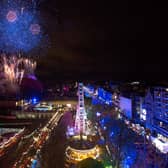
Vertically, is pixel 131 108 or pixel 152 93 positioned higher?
pixel 152 93

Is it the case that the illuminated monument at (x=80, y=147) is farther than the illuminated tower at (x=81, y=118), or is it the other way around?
the illuminated tower at (x=81, y=118)

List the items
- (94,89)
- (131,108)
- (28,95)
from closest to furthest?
(131,108) → (28,95) → (94,89)

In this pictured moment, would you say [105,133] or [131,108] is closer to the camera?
[105,133]

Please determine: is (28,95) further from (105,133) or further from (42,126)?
(105,133)

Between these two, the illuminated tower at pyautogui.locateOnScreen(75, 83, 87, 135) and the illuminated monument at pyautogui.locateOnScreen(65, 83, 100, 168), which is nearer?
the illuminated monument at pyautogui.locateOnScreen(65, 83, 100, 168)

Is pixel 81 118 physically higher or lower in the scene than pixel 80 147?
higher

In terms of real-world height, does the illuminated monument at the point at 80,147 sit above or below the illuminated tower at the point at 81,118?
below

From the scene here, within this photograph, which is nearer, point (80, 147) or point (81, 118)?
point (80, 147)

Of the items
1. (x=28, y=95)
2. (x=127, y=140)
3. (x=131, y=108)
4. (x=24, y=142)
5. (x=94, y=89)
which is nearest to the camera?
(x=127, y=140)

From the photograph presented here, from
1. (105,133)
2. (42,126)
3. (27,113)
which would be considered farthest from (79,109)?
(27,113)

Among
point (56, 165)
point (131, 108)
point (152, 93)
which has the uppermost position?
point (152, 93)

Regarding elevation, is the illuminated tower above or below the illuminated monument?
above
